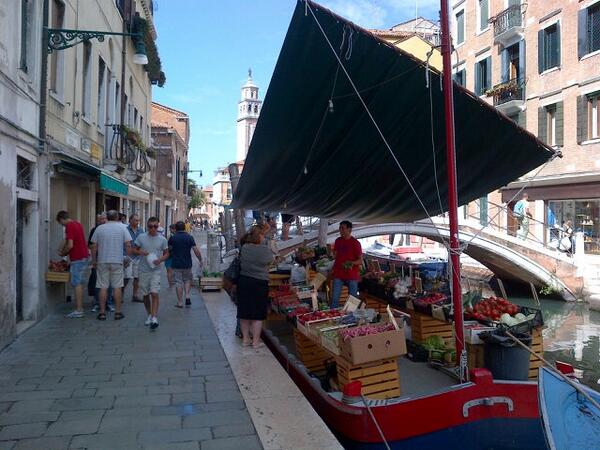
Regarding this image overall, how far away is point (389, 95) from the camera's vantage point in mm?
5762

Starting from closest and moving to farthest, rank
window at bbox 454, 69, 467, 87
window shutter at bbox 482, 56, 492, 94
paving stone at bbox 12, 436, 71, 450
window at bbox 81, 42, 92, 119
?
1. paving stone at bbox 12, 436, 71, 450
2. window at bbox 81, 42, 92, 119
3. window shutter at bbox 482, 56, 492, 94
4. window at bbox 454, 69, 467, 87

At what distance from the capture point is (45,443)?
3449mm

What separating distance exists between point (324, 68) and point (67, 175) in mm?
5898

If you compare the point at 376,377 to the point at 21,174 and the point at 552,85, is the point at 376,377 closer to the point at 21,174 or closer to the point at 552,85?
the point at 21,174

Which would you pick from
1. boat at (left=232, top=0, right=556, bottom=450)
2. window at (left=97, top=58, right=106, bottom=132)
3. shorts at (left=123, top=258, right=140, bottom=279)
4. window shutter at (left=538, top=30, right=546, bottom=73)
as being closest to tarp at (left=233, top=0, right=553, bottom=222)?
boat at (left=232, top=0, right=556, bottom=450)

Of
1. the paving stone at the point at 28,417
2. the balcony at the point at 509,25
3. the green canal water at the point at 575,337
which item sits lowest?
the green canal water at the point at 575,337

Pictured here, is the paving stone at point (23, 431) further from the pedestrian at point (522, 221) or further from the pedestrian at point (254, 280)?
the pedestrian at point (522, 221)

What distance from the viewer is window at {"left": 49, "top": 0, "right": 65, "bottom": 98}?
856 centimetres

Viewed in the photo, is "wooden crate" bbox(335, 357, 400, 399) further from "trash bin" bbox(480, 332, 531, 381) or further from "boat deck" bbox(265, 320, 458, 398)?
"trash bin" bbox(480, 332, 531, 381)

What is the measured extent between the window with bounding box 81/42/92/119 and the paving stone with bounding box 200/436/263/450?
8.67 m

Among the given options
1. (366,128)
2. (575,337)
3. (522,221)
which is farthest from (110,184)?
(522,221)

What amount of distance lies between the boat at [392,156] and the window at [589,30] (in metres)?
15.3

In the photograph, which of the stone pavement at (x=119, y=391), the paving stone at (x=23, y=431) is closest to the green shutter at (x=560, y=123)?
the stone pavement at (x=119, y=391)

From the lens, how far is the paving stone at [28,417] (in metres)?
3.80
